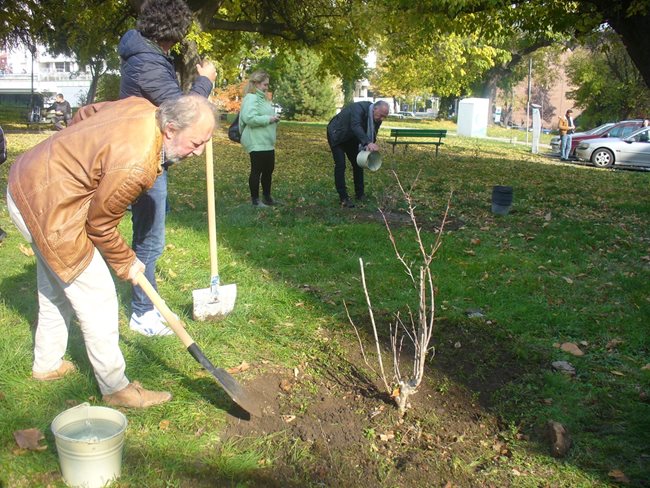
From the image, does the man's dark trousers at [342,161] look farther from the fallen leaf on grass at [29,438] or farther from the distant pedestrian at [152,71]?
the fallen leaf on grass at [29,438]

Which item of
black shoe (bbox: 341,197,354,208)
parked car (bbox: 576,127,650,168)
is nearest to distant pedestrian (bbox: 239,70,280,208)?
black shoe (bbox: 341,197,354,208)

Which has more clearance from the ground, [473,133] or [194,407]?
[473,133]

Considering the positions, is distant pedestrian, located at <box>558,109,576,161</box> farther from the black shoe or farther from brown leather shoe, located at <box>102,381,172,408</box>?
brown leather shoe, located at <box>102,381,172,408</box>

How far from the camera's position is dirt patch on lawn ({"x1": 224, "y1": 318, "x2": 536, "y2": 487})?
9.73ft

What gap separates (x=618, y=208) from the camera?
32.6ft

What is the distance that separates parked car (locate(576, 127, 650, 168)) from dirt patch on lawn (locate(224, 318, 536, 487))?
57.4ft

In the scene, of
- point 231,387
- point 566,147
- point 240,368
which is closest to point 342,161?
point 240,368

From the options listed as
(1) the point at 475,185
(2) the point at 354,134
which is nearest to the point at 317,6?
(1) the point at 475,185

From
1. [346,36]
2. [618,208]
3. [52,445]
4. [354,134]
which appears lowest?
[52,445]

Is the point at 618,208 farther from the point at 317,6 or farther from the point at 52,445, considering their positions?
the point at 317,6

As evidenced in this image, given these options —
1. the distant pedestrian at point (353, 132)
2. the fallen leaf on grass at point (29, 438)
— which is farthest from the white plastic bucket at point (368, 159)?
the fallen leaf on grass at point (29, 438)

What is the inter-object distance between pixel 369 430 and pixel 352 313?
158cm

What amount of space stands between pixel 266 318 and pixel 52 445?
6.33ft

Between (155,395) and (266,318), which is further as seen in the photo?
(266,318)
